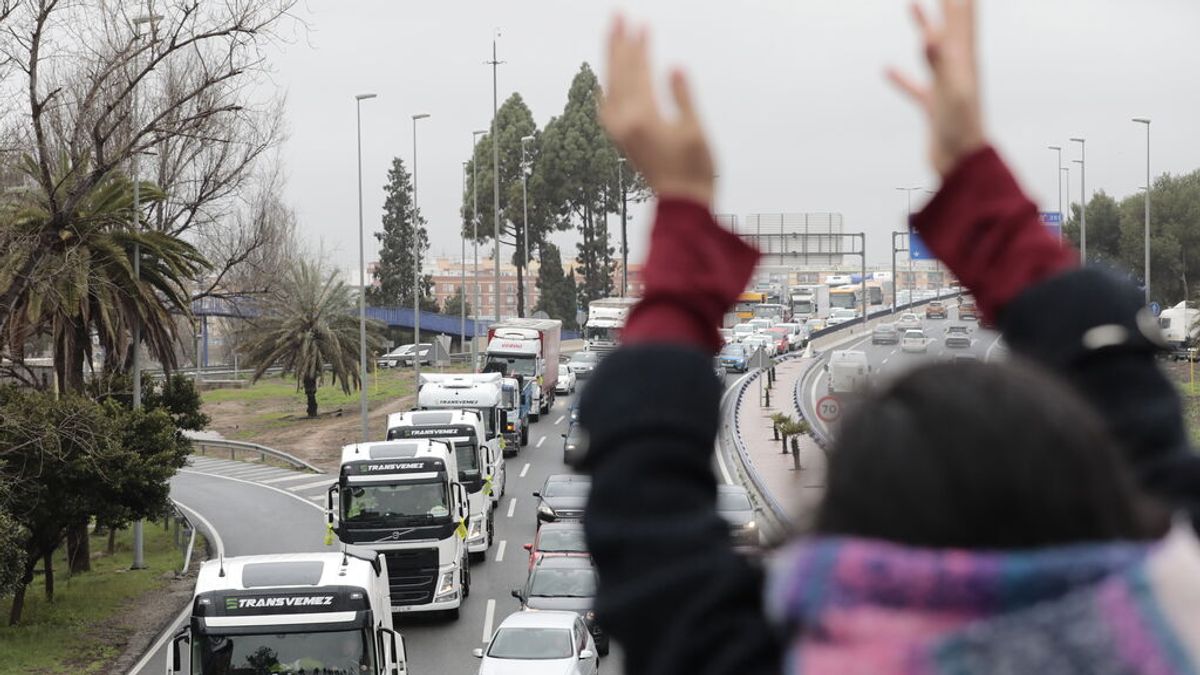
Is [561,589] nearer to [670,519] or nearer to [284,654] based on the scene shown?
[284,654]

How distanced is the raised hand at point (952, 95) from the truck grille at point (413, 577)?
81.5 feet

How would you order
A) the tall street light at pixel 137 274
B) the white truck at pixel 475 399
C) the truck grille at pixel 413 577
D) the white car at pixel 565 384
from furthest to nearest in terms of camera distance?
the white car at pixel 565 384, the white truck at pixel 475 399, the tall street light at pixel 137 274, the truck grille at pixel 413 577

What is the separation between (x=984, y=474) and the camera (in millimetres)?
1416

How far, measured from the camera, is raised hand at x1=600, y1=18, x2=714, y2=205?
179cm

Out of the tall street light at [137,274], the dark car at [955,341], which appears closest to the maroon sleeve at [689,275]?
the dark car at [955,341]

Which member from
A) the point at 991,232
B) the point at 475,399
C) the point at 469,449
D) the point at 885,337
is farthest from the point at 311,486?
the point at 991,232

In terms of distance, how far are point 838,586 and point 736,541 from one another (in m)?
0.38

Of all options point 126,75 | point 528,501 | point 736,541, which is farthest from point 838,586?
point 528,501

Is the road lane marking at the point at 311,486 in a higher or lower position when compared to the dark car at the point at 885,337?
lower

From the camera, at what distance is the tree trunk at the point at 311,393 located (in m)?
62.4

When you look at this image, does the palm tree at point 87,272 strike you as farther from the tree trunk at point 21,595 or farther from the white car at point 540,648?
the white car at point 540,648

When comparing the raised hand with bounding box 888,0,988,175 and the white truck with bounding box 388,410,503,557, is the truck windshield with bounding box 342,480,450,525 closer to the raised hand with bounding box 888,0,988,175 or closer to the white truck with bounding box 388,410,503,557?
the white truck with bounding box 388,410,503,557

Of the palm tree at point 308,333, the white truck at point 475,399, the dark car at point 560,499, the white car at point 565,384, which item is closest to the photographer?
the dark car at point 560,499

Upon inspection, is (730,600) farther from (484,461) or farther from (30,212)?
(484,461)
